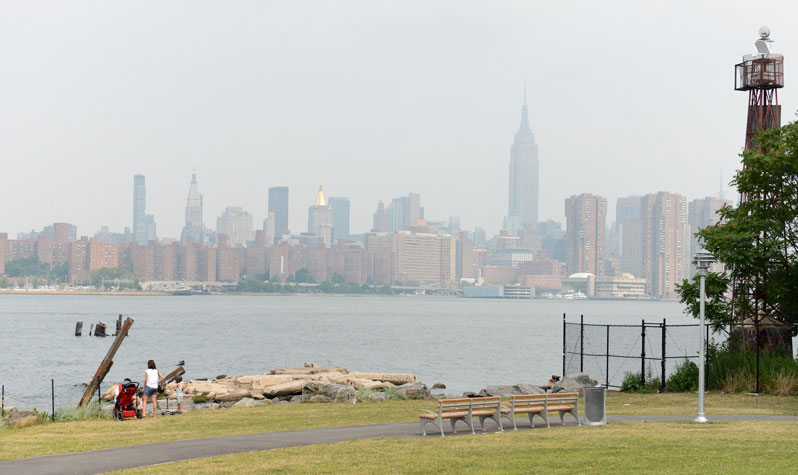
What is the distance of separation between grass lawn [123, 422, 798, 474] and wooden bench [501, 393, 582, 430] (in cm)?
87

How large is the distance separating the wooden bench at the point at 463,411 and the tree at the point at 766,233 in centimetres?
1297

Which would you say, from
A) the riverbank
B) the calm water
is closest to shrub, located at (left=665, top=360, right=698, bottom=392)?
the riverbank

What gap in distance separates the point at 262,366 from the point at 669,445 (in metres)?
51.7

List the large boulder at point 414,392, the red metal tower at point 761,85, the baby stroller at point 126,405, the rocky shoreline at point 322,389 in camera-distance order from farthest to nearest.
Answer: the red metal tower at point 761,85
the large boulder at point 414,392
the rocky shoreline at point 322,389
the baby stroller at point 126,405

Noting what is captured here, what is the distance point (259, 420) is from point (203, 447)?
550 centimetres

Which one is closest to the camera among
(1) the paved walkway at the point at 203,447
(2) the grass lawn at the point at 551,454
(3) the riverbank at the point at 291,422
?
(2) the grass lawn at the point at 551,454

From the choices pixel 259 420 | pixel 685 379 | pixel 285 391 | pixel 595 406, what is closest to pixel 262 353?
pixel 285 391

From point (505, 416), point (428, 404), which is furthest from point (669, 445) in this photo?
point (428, 404)

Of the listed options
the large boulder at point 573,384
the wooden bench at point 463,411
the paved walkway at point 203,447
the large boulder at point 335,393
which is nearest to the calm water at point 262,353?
the large boulder at point 335,393

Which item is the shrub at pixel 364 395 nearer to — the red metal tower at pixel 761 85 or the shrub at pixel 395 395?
the shrub at pixel 395 395

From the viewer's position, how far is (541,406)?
2023 cm

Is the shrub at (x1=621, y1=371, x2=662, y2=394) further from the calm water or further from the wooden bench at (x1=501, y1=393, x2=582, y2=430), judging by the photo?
the calm water

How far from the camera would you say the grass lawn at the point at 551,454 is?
14.6 meters

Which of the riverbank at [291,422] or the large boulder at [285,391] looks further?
the large boulder at [285,391]
